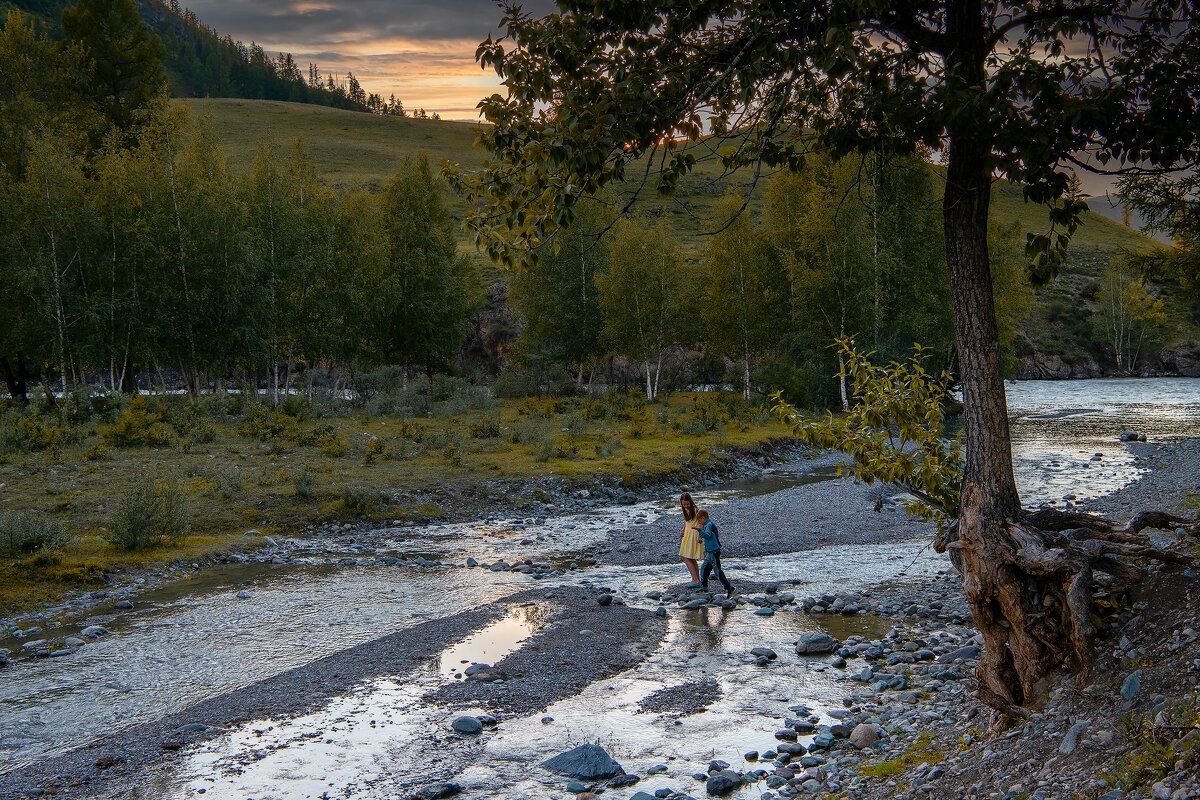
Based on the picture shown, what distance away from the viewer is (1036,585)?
7664 millimetres

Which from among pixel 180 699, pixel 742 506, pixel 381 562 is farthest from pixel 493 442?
pixel 180 699

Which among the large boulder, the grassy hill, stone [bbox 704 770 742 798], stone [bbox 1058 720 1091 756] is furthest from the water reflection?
the grassy hill

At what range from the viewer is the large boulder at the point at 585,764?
30.5 ft

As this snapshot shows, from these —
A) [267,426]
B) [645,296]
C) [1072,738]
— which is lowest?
[1072,738]

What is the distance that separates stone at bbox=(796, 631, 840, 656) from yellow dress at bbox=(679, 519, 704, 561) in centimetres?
395

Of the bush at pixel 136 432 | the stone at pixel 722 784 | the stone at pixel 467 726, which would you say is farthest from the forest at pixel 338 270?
the stone at pixel 722 784

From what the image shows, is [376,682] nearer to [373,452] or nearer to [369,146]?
[373,452]

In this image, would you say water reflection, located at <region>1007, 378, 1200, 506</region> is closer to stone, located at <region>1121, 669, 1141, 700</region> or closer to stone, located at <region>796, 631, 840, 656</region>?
stone, located at <region>796, 631, 840, 656</region>

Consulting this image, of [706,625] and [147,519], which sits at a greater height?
[147,519]

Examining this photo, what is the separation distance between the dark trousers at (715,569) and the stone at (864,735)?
→ 22.8 ft

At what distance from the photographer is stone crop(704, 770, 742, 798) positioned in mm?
8805

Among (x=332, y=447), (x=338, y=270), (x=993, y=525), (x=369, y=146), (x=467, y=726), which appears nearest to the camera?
(x=993, y=525)

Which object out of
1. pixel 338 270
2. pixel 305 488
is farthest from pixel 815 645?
pixel 338 270

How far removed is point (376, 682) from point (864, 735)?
23.4 feet
